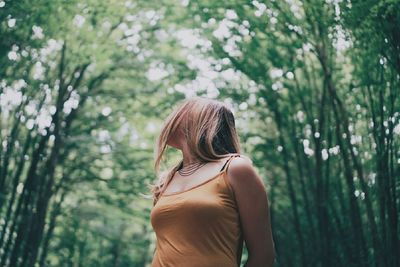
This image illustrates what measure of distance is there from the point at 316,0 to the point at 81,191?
19.8 ft

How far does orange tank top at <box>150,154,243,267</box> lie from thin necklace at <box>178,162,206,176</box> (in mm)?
89

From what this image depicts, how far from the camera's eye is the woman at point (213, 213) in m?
1.27

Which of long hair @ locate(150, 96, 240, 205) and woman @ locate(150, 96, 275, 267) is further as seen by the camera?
long hair @ locate(150, 96, 240, 205)

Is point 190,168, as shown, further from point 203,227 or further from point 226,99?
point 226,99

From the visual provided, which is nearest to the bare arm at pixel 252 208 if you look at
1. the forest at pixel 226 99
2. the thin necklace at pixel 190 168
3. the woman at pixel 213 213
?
the woman at pixel 213 213

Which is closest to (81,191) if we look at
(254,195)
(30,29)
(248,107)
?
(248,107)

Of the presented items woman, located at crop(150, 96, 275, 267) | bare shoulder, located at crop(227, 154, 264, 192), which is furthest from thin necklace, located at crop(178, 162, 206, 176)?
bare shoulder, located at crop(227, 154, 264, 192)

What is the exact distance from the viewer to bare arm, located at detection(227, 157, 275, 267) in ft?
4.23

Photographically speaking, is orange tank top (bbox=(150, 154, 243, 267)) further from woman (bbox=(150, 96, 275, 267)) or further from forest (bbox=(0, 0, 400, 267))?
forest (bbox=(0, 0, 400, 267))

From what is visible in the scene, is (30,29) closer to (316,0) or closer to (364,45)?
(316,0)

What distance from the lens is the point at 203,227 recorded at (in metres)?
1.27

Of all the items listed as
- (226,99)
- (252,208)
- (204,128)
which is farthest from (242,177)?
(226,99)

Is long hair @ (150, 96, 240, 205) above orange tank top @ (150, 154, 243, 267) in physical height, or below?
above

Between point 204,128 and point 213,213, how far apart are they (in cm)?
24
